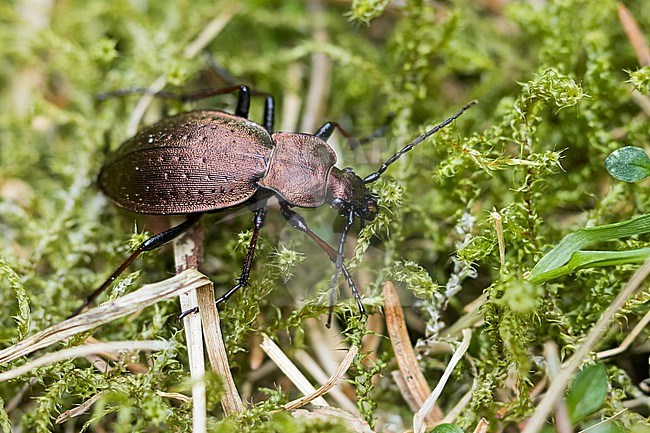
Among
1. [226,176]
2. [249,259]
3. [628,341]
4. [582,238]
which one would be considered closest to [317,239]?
[249,259]

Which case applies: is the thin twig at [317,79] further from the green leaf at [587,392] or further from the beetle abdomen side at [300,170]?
the green leaf at [587,392]

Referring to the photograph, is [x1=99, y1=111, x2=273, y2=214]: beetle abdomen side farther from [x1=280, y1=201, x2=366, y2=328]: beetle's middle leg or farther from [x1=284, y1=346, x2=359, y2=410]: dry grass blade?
[x1=284, y1=346, x2=359, y2=410]: dry grass blade

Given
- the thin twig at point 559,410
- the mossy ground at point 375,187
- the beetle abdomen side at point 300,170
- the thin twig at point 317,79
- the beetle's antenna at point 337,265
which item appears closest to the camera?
the thin twig at point 559,410

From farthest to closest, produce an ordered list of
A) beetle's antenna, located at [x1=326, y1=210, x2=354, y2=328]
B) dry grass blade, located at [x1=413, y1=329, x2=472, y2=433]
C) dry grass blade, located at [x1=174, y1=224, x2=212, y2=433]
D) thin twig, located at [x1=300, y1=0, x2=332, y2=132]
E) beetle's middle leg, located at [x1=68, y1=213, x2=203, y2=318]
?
A: thin twig, located at [x1=300, y1=0, x2=332, y2=132], beetle's middle leg, located at [x1=68, y1=213, x2=203, y2=318], beetle's antenna, located at [x1=326, y1=210, x2=354, y2=328], dry grass blade, located at [x1=413, y1=329, x2=472, y2=433], dry grass blade, located at [x1=174, y1=224, x2=212, y2=433]

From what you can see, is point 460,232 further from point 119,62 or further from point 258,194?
point 119,62

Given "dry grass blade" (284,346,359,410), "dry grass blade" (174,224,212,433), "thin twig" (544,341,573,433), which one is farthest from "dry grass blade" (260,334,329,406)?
"thin twig" (544,341,573,433)

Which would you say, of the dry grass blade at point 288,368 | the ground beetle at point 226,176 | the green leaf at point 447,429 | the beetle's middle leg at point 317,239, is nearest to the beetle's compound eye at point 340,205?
the ground beetle at point 226,176

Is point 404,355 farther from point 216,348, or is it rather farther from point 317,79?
point 317,79
